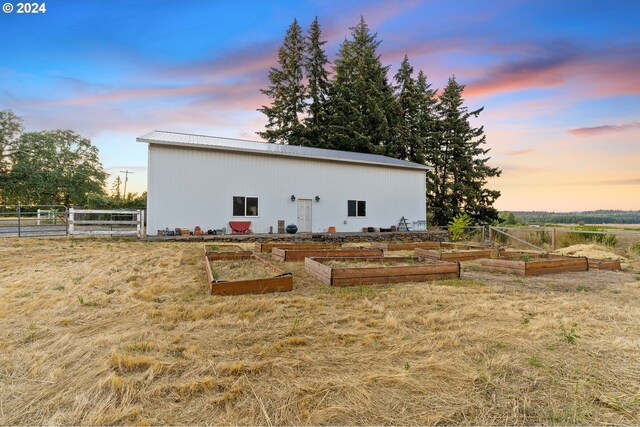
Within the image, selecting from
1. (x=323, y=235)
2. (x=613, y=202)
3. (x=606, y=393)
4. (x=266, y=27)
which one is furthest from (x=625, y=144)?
(x=266, y=27)

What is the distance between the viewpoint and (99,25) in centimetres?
1050

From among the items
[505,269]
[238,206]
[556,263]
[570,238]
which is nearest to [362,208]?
[238,206]

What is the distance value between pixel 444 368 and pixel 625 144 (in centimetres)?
1489

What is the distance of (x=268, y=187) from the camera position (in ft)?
48.0

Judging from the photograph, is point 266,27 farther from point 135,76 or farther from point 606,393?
point 606,393

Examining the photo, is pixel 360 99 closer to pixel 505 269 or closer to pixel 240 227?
pixel 240 227

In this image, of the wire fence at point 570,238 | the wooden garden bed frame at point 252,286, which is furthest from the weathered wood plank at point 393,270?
the wire fence at point 570,238

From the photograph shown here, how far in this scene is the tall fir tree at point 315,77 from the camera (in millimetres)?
27297

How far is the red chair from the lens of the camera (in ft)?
44.9

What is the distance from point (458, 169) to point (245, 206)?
17706mm

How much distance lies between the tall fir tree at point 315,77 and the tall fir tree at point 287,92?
58cm

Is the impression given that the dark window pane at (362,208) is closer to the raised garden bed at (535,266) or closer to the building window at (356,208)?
the building window at (356,208)

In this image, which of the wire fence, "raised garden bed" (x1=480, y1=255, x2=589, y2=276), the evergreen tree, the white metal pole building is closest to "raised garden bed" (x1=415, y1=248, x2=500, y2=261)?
"raised garden bed" (x1=480, y1=255, x2=589, y2=276)

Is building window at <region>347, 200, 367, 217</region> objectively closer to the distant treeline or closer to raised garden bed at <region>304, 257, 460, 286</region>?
raised garden bed at <region>304, 257, 460, 286</region>
